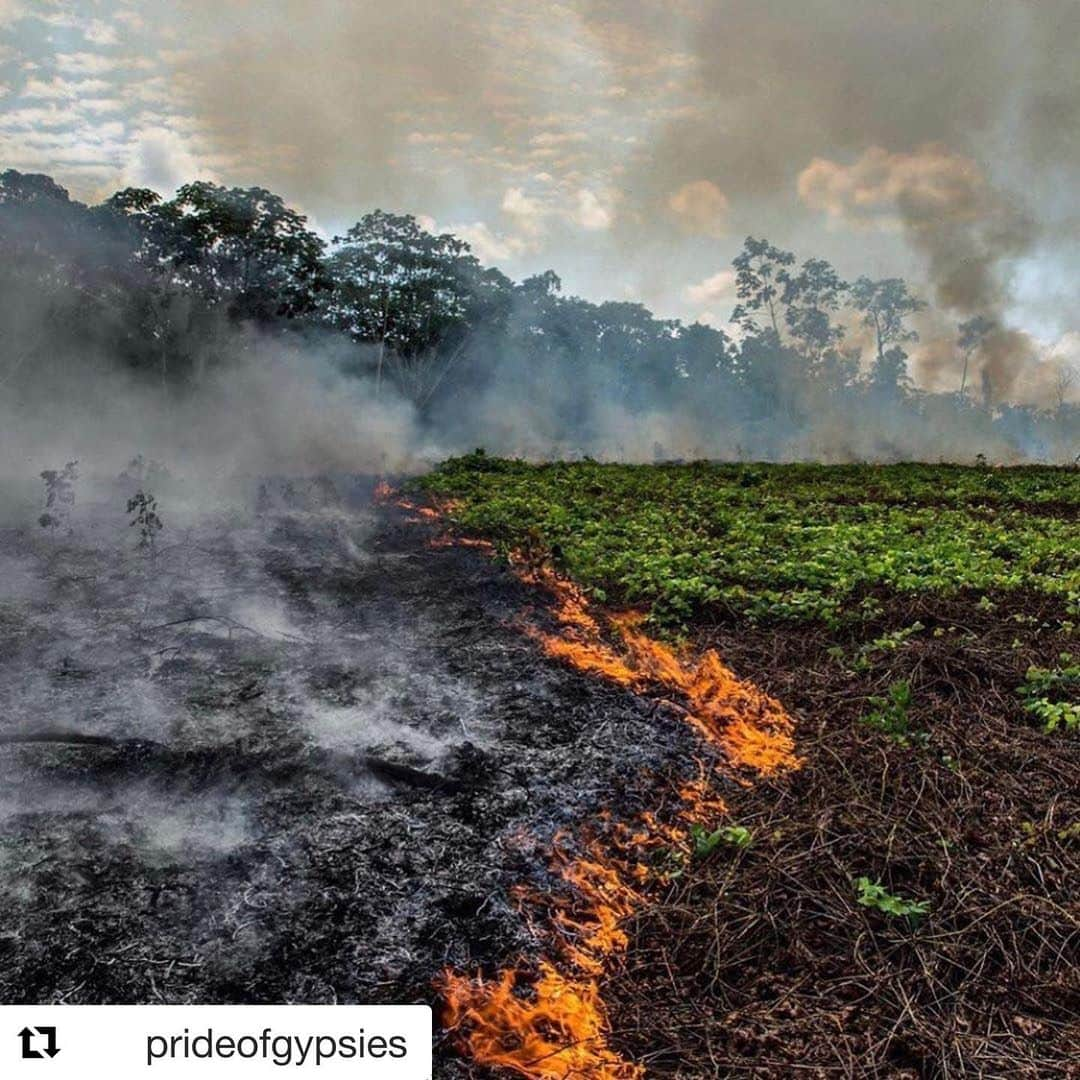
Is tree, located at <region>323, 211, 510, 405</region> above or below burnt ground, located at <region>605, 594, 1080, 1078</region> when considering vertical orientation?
above

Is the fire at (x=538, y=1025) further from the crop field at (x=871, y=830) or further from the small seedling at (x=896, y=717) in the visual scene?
the small seedling at (x=896, y=717)

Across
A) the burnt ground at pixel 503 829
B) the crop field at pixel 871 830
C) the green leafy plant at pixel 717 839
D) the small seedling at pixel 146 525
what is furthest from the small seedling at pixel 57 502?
the green leafy plant at pixel 717 839

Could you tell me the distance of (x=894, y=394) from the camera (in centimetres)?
4988

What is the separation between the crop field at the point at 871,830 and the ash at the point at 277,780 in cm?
69

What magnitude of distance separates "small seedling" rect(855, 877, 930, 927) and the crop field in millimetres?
11

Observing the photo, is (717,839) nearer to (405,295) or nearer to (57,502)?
(57,502)

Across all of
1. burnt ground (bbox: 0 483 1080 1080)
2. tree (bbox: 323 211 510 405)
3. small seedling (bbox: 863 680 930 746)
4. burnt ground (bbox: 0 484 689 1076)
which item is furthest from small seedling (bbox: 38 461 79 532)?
tree (bbox: 323 211 510 405)

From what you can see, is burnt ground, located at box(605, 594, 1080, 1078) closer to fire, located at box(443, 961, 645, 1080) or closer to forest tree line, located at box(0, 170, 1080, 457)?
fire, located at box(443, 961, 645, 1080)

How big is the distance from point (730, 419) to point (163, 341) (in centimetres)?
3191

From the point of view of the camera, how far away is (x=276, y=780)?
449cm

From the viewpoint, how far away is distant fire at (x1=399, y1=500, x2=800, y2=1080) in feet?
9.50

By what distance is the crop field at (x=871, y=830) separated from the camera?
2.95 m

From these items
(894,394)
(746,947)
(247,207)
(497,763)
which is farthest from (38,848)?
(894,394)

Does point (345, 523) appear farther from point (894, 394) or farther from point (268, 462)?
point (894, 394)
